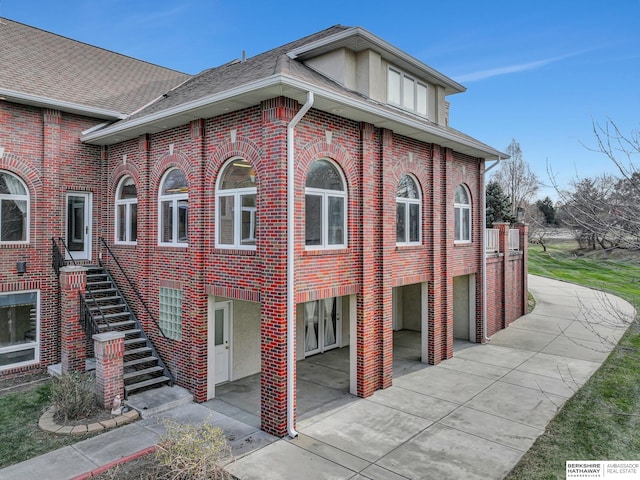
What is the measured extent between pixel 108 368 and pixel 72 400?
0.79 m

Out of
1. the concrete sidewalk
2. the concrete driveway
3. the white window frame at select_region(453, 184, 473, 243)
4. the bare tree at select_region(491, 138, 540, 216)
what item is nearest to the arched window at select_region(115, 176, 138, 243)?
the concrete sidewalk

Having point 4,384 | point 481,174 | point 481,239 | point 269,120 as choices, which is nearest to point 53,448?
point 4,384

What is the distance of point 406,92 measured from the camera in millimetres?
11367

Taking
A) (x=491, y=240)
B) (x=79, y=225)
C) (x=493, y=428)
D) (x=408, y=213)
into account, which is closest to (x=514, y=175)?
(x=491, y=240)

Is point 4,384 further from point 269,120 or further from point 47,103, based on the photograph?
point 269,120

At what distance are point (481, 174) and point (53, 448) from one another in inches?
531

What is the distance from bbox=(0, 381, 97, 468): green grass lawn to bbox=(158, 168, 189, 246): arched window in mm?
4203

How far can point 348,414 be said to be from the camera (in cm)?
834

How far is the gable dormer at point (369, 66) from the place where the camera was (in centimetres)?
964

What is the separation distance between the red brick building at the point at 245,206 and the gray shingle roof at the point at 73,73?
3.2 inches

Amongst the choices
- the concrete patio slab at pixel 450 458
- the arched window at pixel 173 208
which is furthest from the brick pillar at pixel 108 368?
the concrete patio slab at pixel 450 458

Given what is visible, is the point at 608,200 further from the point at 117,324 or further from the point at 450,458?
the point at 117,324

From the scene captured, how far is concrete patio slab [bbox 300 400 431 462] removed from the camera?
6.98 meters

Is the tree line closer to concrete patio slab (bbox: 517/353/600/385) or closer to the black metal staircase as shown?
concrete patio slab (bbox: 517/353/600/385)
